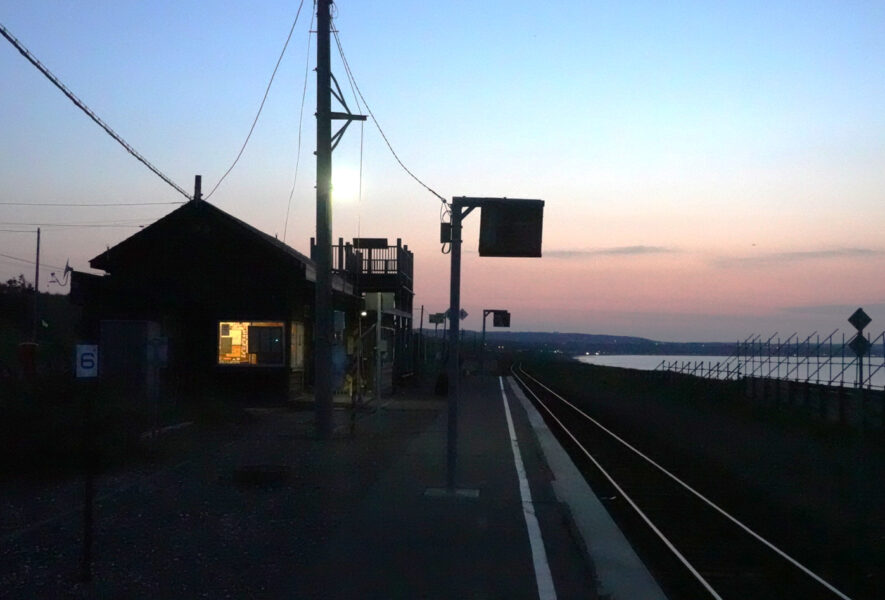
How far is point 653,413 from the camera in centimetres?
3478

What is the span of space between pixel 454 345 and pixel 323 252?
21.5ft

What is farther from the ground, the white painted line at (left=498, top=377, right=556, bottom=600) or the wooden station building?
the wooden station building

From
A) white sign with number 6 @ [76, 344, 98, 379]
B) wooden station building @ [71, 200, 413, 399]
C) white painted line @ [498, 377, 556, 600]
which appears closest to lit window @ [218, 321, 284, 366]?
wooden station building @ [71, 200, 413, 399]

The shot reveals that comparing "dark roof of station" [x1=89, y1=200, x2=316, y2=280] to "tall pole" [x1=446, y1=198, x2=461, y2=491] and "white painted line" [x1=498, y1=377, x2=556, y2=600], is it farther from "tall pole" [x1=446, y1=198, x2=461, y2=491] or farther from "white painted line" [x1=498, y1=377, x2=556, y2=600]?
"tall pole" [x1=446, y1=198, x2=461, y2=491]

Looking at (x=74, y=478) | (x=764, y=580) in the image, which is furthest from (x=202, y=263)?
(x=764, y=580)

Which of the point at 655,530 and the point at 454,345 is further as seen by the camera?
the point at 454,345

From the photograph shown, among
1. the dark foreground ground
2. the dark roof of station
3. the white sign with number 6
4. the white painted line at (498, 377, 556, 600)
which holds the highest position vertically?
the dark roof of station

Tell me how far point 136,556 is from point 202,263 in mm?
18863

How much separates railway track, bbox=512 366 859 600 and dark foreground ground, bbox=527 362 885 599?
0.31 m

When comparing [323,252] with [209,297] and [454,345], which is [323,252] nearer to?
[454,345]

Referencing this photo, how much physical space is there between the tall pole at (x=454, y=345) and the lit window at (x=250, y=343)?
14.4 metres

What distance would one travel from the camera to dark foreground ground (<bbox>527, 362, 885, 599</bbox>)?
35.6 ft

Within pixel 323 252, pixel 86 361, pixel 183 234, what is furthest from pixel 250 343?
pixel 86 361

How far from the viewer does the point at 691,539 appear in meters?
11.2
